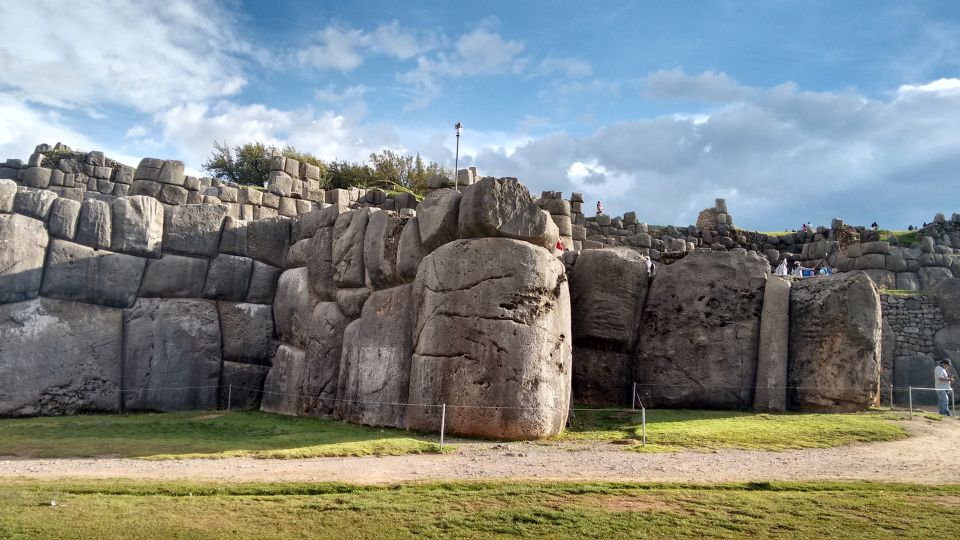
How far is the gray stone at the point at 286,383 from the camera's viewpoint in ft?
53.8

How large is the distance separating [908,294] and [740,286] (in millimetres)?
15055

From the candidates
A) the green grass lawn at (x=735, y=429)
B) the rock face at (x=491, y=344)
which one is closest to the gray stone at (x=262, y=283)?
the rock face at (x=491, y=344)

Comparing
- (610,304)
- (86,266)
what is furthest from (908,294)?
(86,266)

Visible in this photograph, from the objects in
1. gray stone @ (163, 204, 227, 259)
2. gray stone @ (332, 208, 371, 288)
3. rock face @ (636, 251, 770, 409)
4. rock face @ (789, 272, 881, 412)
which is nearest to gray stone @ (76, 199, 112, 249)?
gray stone @ (163, 204, 227, 259)

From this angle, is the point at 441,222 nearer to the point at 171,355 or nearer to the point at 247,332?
the point at 247,332

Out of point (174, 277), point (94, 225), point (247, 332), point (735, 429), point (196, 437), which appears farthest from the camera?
point (247, 332)

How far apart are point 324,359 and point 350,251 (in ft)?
7.37

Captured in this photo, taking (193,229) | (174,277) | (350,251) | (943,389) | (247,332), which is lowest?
(943,389)

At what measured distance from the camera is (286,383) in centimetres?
1686

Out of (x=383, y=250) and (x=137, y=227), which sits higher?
(x=137, y=227)

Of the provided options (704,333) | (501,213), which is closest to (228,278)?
(501,213)

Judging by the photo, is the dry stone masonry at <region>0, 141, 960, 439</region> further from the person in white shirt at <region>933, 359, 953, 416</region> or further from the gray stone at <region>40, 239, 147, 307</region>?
the person in white shirt at <region>933, 359, 953, 416</region>

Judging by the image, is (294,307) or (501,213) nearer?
(501,213)

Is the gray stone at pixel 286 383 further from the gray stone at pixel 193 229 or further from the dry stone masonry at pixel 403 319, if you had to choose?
the gray stone at pixel 193 229
